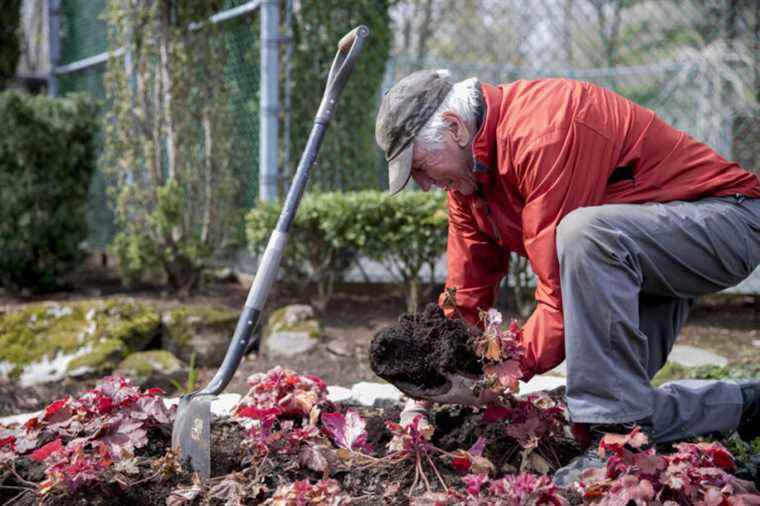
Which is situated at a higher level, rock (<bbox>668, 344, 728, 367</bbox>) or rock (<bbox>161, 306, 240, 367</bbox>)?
rock (<bbox>668, 344, 728, 367</bbox>)

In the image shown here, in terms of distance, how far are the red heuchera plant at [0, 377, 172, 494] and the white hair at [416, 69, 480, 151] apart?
1.15 meters

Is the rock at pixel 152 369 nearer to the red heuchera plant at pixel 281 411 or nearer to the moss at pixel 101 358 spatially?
the moss at pixel 101 358

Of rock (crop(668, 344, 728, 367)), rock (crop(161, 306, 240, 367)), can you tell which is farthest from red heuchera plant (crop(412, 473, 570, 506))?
rock (crop(161, 306, 240, 367))

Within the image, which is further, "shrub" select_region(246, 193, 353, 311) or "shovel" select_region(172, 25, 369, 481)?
"shrub" select_region(246, 193, 353, 311)

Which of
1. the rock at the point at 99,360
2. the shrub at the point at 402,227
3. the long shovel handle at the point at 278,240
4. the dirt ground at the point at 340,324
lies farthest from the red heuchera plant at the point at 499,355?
the rock at the point at 99,360

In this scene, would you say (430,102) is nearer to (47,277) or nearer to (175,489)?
(175,489)

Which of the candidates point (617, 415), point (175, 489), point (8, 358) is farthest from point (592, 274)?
point (8, 358)

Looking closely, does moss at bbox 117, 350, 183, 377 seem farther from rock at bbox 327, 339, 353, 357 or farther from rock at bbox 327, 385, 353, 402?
rock at bbox 327, 385, 353, 402

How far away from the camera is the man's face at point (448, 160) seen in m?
2.24

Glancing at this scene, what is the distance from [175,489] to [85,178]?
5059mm

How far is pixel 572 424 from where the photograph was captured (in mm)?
2283

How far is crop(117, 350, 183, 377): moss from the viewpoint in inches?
161

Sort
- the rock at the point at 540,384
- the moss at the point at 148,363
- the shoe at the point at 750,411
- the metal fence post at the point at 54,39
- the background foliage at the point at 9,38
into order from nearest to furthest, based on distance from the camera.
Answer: the shoe at the point at 750,411 → the rock at the point at 540,384 → the moss at the point at 148,363 → the background foliage at the point at 9,38 → the metal fence post at the point at 54,39

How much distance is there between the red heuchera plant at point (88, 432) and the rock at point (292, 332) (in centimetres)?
207
